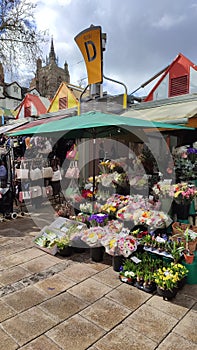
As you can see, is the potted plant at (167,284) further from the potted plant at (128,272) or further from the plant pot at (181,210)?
the plant pot at (181,210)

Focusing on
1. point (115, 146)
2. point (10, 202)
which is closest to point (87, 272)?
point (10, 202)

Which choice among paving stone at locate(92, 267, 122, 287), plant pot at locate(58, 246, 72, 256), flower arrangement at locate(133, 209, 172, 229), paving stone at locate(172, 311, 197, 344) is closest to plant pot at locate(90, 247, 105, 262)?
paving stone at locate(92, 267, 122, 287)

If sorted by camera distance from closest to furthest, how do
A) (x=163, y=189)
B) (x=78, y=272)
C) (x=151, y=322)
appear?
(x=151, y=322)
(x=78, y=272)
(x=163, y=189)

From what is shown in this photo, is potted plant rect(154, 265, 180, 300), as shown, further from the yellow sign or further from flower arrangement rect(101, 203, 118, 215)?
the yellow sign

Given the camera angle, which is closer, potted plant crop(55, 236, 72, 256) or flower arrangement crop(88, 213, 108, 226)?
potted plant crop(55, 236, 72, 256)

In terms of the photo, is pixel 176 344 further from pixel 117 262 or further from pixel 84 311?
pixel 117 262

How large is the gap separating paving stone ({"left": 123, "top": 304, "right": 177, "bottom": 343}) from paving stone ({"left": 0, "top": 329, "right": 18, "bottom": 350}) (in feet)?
3.36

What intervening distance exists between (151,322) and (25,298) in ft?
4.63

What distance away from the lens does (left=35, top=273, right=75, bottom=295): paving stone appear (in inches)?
113

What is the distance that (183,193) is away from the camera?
12.0 ft

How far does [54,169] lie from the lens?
7500 millimetres

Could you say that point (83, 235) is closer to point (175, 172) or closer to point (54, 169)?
point (175, 172)

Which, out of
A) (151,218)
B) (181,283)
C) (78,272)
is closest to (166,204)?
(151,218)

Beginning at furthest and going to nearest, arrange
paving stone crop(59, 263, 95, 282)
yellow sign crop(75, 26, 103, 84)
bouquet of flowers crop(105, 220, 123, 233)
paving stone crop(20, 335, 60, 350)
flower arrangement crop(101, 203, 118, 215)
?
yellow sign crop(75, 26, 103, 84), flower arrangement crop(101, 203, 118, 215), bouquet of flowers crop(105, 220, 123, 233), paving stone crop(59, 263, 95, 282), paving stone crop(20, 335, 60, 350)
